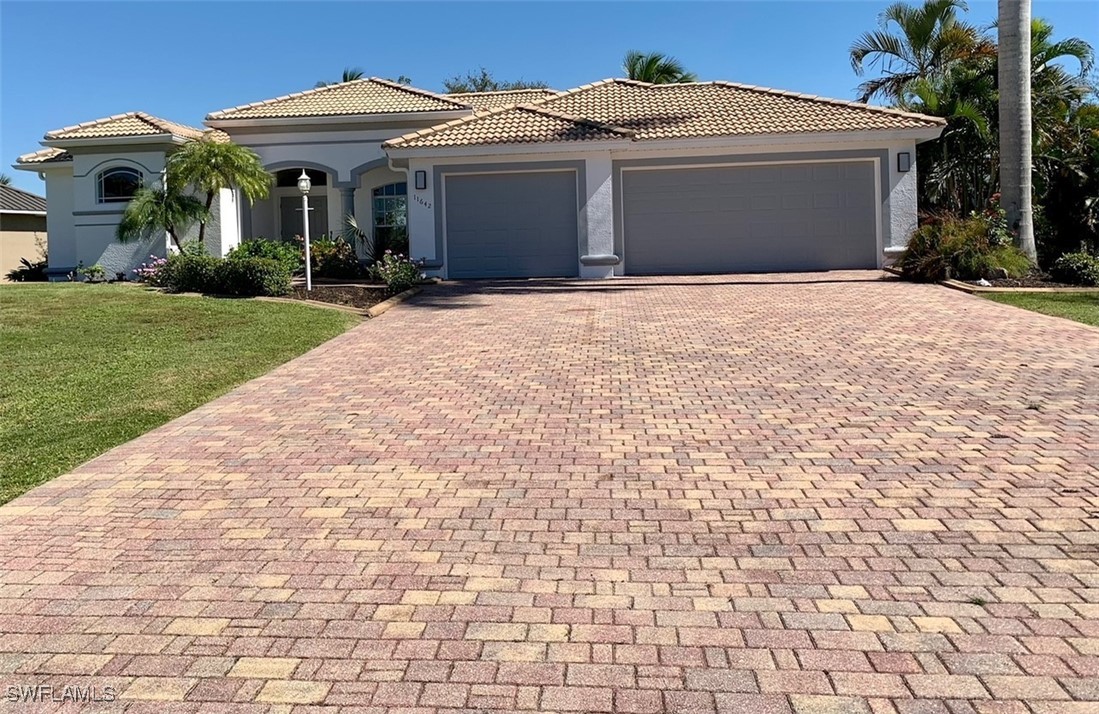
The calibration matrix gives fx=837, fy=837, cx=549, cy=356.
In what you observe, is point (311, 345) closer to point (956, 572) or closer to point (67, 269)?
point (956, 572)

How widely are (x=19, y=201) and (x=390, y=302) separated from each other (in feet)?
72.9

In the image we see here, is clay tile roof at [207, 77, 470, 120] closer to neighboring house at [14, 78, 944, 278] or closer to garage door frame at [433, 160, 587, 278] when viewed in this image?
neighboring house at [14, 78, 944, 278]

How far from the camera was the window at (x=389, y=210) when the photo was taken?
76.0ft

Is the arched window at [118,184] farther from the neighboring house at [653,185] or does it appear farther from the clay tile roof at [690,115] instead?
the clay tile roof at [690,115]

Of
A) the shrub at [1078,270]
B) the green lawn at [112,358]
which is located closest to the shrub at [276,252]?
the green lawn at [112,358]

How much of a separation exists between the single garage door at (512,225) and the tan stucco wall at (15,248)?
663 inches

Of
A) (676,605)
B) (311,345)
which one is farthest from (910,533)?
(311,345)

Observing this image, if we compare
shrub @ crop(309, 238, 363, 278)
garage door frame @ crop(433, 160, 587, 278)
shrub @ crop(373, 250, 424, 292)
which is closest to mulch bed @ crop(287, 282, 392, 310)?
shrub @ crop(373, 250, 424, 292)

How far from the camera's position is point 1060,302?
13.8 m

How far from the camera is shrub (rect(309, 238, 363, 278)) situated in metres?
20.5

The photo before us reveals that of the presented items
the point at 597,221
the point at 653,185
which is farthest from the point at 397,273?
the point at 653,185

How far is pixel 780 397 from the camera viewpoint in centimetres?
762

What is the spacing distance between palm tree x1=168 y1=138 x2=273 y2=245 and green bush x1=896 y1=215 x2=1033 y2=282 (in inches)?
588

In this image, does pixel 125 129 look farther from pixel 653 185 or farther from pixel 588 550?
pixel 588 550
